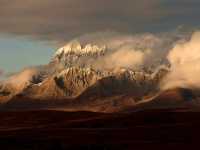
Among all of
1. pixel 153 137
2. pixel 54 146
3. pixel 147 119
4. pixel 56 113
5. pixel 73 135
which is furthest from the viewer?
pixel 56 113

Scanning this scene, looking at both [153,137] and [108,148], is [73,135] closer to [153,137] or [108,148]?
[153,137]

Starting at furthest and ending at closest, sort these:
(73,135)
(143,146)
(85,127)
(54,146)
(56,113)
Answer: (56,113) < (85,127) < (73,135) < (143,146) < (54,146)

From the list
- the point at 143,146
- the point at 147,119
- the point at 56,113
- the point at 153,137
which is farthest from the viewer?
the point at 56,113

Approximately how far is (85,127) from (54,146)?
188ft

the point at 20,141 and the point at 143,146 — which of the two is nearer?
the point at 143,146

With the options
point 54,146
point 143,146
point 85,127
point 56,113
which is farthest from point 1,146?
point 56,113

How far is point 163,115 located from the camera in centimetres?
14662

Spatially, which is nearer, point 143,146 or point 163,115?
point 143,146

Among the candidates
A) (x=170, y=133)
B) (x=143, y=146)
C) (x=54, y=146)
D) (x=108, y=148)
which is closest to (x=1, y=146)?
(x=54, y=146)

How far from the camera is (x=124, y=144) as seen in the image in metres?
88.2

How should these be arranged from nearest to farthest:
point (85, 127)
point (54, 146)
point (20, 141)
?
point (54, 146) < point (20, 141) < point (85, 127)

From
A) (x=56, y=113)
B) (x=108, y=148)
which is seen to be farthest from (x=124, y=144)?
(x=56, y=113)

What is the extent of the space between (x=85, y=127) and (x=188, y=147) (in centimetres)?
5658

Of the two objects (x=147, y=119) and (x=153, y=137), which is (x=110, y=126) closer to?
(x=147, y=119)
